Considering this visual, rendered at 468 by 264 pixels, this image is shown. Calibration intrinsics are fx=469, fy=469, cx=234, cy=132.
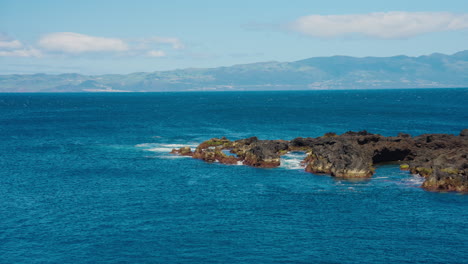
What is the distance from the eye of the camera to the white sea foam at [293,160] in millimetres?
80787

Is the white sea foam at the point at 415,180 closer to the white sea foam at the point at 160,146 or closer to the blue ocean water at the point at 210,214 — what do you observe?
the blue ocean water at the point at 210,214

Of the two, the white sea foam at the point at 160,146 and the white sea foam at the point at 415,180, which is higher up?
the white sea foam at the point at 160,146

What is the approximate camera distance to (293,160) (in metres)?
87.2

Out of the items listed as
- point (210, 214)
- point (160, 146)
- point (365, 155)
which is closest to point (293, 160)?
point (365, 155)

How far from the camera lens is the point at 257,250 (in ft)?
143

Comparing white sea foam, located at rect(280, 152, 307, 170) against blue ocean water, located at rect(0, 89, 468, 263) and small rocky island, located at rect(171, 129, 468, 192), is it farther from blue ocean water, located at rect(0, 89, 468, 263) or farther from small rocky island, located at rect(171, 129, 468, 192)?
small rocky island, located at rect(171, 129, 468, 192)

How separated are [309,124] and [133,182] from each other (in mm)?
90872

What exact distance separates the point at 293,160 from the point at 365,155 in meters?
14.1

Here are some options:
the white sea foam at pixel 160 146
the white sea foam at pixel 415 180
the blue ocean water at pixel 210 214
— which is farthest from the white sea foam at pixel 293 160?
the white sea foam at pixel 160 146

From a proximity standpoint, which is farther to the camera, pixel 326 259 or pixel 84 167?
pixel 84 167

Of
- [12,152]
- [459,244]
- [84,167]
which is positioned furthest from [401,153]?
[12,152]

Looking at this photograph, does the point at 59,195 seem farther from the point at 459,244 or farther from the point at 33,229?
the point at 459,244

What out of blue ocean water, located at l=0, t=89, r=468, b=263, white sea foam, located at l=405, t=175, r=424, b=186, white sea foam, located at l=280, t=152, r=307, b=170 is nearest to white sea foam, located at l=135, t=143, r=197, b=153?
blue ocean water, located at l=0, t=89, r=468, b=263

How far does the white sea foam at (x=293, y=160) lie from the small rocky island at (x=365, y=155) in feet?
4.76
